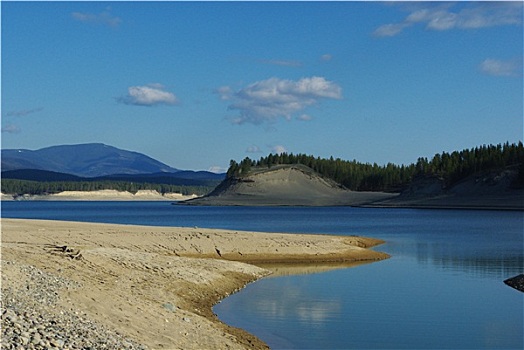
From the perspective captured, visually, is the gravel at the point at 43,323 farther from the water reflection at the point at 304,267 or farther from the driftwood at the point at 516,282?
the driftwood at the point at 516,282

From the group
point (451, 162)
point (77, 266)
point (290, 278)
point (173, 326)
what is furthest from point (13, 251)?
point (451, 162)

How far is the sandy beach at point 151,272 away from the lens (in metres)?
17.6

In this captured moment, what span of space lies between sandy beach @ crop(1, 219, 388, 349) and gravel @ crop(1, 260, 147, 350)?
7 centimetres

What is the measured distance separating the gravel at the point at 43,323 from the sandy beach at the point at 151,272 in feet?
0.23

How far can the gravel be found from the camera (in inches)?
514

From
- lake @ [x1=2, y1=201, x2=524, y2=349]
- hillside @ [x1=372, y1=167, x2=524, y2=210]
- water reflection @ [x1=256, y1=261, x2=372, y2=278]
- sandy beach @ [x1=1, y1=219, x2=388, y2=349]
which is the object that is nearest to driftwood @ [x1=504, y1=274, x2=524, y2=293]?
lake @ [x1=2, y1=201, x2=524, y2=349]

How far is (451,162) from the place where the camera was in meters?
192

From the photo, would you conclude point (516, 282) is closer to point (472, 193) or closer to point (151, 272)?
point (151, 272)

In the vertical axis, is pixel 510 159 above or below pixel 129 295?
above

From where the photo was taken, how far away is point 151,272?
91.5ft

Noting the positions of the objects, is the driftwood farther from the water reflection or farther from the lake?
the water reflection

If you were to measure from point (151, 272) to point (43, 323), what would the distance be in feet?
43.3

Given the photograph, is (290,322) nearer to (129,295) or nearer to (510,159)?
(129,295)

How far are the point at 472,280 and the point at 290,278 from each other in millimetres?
9240
